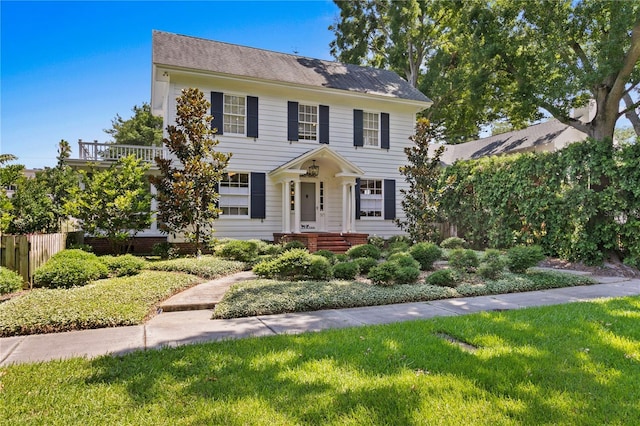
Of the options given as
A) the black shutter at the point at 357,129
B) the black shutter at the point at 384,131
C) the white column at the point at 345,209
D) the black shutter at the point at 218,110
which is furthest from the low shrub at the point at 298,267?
the black shutter at the point at 384,131

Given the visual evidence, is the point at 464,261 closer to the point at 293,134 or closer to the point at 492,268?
the point at 492,268

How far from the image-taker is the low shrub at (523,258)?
25.2 ft

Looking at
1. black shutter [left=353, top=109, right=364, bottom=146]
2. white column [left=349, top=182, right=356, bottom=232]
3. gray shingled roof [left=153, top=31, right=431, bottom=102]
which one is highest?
gray shingled roof [left=153, top=31, right=431, bottom=102]

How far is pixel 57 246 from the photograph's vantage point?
7965 mm

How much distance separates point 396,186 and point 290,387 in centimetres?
1294

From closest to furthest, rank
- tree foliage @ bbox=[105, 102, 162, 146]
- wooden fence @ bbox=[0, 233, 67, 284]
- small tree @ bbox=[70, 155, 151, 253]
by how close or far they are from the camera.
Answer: wooden fence @ bbox=[0, 233, 67, 284] < small tree @ bbox=[70, 155, 151, 253] < tree foliage @ bbox=[105, 102, 162, 146]

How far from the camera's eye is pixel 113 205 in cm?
941

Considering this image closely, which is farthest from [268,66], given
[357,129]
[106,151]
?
[106,151]

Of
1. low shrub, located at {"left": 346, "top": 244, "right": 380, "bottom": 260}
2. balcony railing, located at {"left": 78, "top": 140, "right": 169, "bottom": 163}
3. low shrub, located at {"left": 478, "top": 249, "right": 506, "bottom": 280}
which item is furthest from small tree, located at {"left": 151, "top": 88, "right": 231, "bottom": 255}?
low shrub, located at {"left": 478, "top": 249, "right": 506, "bottom": 280}

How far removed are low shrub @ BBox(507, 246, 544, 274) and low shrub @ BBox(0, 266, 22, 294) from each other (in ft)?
29.6

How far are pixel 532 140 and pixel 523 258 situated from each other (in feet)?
52.3

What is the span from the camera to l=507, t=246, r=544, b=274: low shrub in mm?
7695

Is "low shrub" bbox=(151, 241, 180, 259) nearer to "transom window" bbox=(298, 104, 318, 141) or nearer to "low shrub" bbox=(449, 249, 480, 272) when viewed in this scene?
"transom window" bbox=(298, 104, 318, 141)

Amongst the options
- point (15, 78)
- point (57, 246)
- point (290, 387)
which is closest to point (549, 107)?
point (290, 387)
